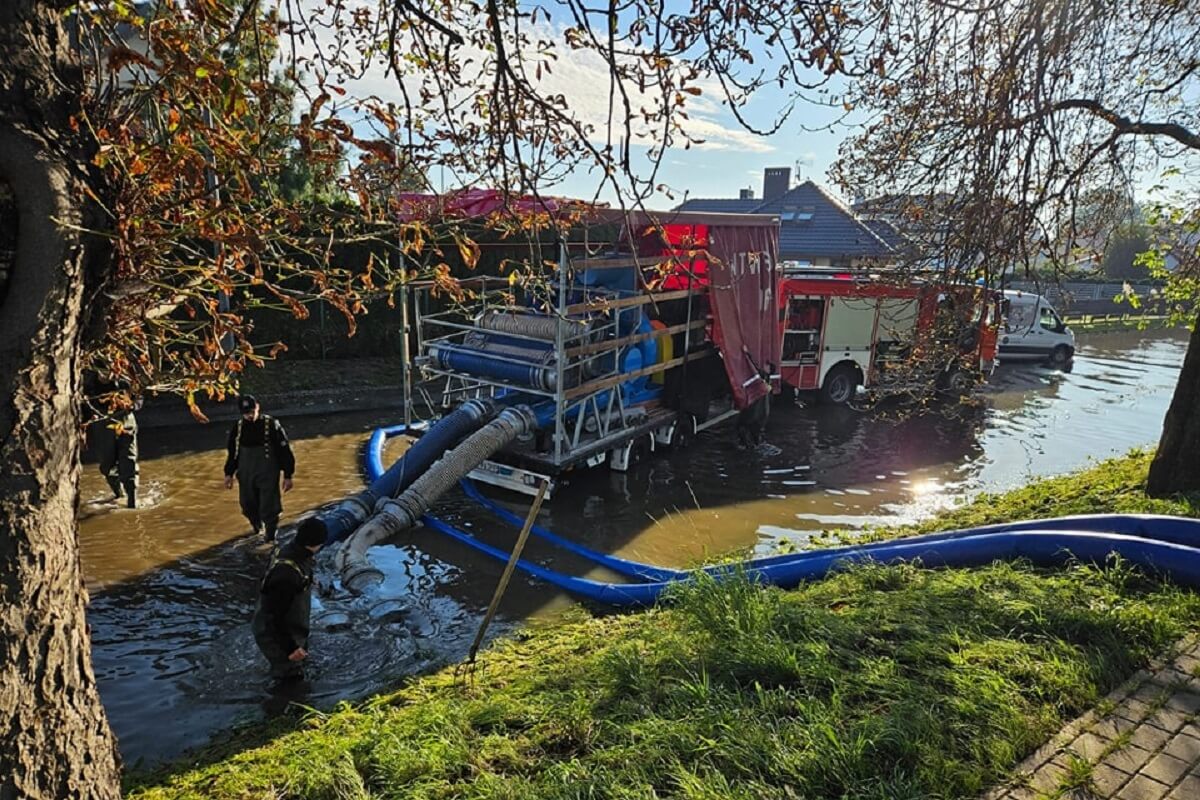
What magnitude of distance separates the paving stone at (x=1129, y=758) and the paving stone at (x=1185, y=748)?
0.11 m

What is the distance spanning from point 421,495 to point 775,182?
1400 inches

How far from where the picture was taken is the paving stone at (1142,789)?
9.66 ft

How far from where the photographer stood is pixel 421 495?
7.60 metres

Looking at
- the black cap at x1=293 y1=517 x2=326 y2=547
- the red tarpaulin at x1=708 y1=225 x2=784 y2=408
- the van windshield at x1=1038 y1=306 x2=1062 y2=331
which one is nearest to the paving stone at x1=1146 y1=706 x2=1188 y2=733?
the black cap at x1=293 y1=517 x2=326 y2=547

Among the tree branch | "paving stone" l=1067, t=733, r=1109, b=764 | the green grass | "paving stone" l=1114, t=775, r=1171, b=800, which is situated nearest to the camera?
"paving stone" l=1114, t=775, r=1171, b=800

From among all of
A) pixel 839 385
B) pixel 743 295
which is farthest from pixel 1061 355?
pixel 743 295

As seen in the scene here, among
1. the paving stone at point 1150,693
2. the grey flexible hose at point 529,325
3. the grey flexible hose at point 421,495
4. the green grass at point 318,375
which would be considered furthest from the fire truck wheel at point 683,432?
the paving stone at point 1150,693

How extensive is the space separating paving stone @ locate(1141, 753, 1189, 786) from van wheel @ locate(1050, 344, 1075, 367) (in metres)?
20.8

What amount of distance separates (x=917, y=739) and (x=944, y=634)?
1.20m

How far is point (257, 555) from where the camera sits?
739cm

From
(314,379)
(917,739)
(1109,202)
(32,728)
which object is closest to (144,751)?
(32,728)

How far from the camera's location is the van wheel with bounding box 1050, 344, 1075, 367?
20.9 meters

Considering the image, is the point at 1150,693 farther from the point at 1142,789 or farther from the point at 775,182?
the point at 775,182

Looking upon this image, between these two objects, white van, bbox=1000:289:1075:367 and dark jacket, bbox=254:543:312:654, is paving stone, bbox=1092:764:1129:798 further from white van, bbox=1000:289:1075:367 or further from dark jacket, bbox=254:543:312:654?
white van, bbox=1000:289:1075:367
